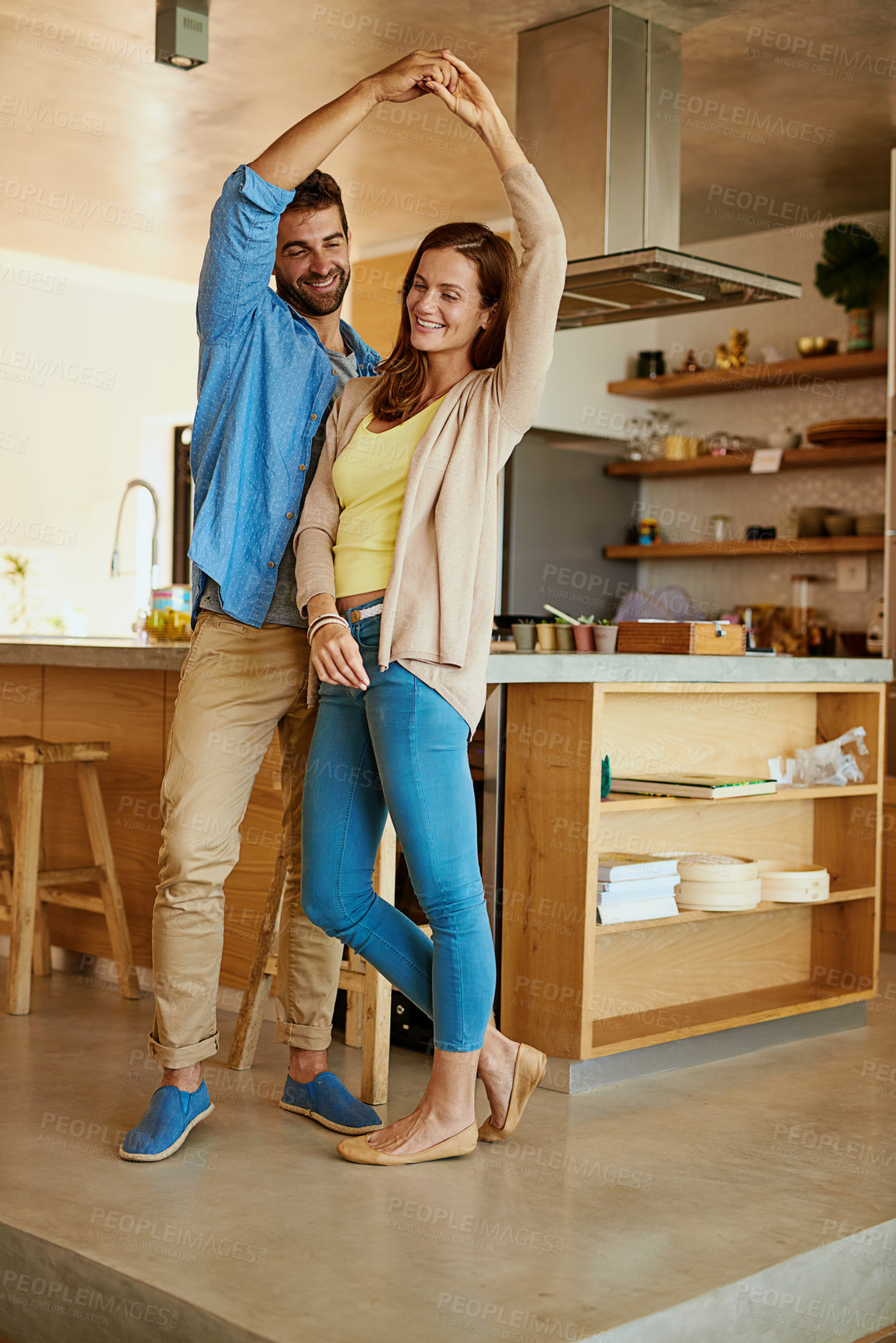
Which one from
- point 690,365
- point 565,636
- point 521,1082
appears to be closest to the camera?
point 521,1082

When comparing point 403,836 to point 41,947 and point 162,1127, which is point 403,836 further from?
point 41,947

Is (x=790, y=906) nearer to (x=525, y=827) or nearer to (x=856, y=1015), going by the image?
(x=856, y=1015)

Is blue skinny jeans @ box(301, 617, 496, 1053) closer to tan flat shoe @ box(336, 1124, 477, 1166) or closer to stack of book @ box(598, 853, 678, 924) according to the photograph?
tan flat shoe @ box(336, 1124, 477, 1166)

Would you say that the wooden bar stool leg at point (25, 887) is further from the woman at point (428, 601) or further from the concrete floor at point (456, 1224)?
the woman at point (428, 601)

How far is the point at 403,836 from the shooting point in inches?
84.7

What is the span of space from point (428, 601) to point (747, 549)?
4.19 metres

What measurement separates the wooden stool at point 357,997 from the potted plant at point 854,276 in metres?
3.88

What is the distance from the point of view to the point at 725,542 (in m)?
6.21

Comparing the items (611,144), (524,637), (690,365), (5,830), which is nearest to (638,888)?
(524,637)

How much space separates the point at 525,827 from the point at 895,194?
334 cm

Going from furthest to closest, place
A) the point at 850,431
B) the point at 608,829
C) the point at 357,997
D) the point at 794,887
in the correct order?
the point at 850,431 < the point at 794,887 < the point at 608,829 < the point at 357,997

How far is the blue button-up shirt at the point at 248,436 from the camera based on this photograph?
2.27m

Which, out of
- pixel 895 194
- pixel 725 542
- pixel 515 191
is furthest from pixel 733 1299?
pixel 725 542

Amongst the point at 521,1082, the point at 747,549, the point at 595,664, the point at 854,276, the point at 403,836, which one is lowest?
the point at 521,1082
